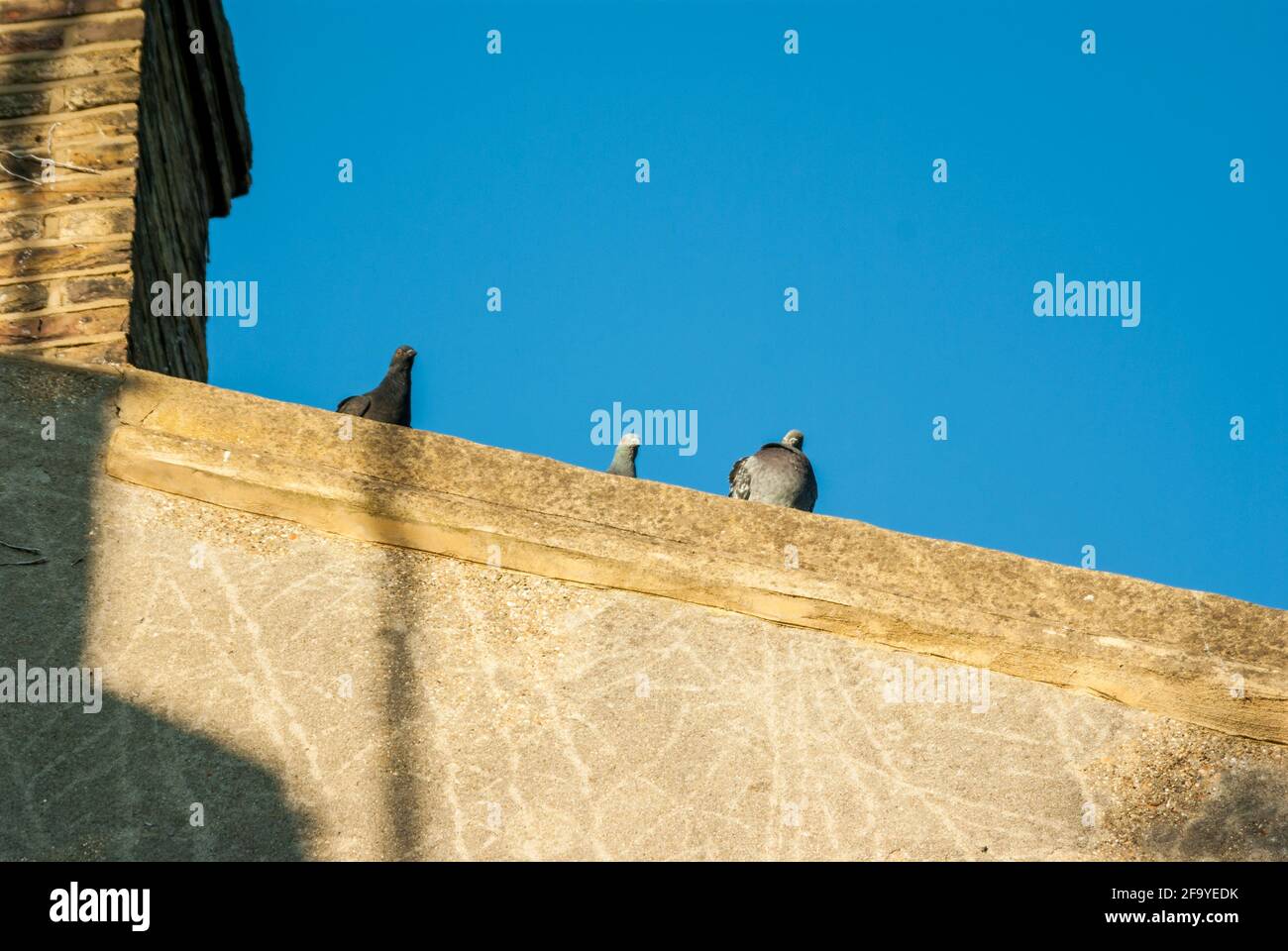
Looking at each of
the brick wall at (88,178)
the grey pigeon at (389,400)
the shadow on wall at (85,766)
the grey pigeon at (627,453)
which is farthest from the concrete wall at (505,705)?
the grey pigeon at (627,453)

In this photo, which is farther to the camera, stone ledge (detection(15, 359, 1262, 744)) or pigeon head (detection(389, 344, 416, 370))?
pigeon head (detection(389, 344, 416, 370))

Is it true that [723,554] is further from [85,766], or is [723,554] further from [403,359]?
[403,359]

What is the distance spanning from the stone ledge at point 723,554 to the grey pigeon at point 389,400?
7.12ft

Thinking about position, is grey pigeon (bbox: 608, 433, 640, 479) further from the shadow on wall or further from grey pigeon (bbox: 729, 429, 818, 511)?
the shadow on wall

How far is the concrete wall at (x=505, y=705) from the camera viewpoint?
15.4 feet

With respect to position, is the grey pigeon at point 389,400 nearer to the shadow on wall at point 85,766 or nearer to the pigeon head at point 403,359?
the pigeon head at point 403,359

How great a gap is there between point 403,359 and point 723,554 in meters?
3.37

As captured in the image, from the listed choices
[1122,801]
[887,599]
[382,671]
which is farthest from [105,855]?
[1122,801]

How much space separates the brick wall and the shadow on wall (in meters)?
0.68

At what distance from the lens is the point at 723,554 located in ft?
16.7

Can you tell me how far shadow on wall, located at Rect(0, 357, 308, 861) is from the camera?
4.59 metres

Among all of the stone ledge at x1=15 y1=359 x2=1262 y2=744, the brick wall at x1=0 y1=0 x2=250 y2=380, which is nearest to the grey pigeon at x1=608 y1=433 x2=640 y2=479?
the brick wall at x1=0 y1=0 x2=250 y2=380
